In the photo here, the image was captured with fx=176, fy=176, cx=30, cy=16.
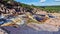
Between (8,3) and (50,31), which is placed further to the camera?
(8,3)

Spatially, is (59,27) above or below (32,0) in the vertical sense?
below

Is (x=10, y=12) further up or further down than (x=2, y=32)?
further up

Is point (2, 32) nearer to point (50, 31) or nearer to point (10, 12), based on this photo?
point (10, 12)

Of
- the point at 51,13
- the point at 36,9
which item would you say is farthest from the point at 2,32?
the point at 51,13

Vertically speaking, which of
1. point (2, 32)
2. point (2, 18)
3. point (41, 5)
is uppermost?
point (41, 5)

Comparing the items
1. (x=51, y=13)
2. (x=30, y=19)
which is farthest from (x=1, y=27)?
(x=51, y=13)

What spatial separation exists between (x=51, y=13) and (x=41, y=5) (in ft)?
0.56

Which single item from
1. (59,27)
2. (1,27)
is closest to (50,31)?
(59,27)

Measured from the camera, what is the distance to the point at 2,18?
7.46ft

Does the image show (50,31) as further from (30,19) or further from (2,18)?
(2,18)

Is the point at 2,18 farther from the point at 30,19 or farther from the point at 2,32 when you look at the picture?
the point at 30,19

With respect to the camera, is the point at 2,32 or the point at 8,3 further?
the point at 8,3

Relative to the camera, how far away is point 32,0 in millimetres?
2322

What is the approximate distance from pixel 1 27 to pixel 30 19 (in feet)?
1.27
